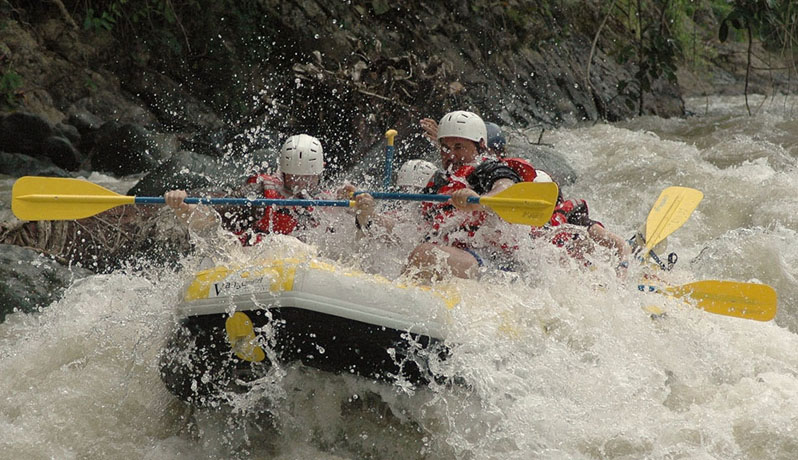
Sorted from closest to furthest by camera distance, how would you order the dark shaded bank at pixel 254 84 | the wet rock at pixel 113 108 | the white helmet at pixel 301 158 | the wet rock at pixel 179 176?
the white helmet at pixel 301 158 < the wet rock at pixel 179 176 < the dark shaded bank at pixel 254 84 < the wet rock at pixel 113 108

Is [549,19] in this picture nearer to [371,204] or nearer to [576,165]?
[576,165]

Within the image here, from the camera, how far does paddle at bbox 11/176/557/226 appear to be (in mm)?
3824

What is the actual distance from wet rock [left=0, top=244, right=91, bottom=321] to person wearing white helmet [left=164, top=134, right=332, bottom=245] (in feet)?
4.80

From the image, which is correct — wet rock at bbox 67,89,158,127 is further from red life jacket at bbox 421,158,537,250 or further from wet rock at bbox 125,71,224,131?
red life jacket at bbox 421,158,537,250

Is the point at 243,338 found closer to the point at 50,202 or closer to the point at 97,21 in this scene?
the point at 50,202

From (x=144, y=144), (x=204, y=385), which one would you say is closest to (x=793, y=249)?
(x=204, y=385)

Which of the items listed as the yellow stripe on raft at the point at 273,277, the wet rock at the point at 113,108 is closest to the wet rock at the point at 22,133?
the wet rock at the point at 113,108

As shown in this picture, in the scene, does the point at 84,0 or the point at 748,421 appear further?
the point at 84,0

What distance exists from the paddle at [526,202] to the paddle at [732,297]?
988 mm

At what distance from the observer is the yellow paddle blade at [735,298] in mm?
4387

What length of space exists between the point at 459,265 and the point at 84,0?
752cm

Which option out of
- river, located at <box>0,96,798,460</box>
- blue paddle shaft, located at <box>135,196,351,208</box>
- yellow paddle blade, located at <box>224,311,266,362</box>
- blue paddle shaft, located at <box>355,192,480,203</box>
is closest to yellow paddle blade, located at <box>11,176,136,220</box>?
blue paddle shaft, located at <box>135,196,351,208</box>

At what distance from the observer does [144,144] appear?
8383mm

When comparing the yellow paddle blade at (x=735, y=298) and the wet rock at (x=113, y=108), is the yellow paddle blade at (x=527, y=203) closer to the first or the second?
the yellow paddle blade at (x=735, y=298)
